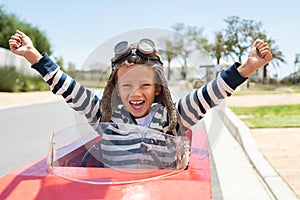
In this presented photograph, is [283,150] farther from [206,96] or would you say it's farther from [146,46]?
[146,46]

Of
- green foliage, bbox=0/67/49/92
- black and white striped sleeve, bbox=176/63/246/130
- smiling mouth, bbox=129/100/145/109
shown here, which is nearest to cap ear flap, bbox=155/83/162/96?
smiling mouth, bbox=129/100/145/109

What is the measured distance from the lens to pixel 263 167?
401 centimetres

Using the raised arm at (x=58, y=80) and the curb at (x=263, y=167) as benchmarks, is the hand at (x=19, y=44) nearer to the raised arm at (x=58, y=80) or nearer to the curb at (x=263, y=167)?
the raised arm at (x=58, y=80)

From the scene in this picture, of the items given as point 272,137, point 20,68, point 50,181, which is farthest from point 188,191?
point 20,68

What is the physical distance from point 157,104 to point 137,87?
0.71 feet

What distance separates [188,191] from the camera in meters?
1.71

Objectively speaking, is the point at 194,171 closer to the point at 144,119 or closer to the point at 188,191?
the point at 188,191

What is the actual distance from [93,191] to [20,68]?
2274 centimetres

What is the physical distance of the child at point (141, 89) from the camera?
214cm

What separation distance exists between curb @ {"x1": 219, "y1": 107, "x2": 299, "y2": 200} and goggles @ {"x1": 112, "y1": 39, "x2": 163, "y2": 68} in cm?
57

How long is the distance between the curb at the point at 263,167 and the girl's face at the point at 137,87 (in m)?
0.47

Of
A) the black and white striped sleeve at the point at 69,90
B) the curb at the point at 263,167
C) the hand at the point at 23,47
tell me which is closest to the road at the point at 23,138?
the black and white striped sleeve at the point at 69,90

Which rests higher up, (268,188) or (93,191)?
(93,191)

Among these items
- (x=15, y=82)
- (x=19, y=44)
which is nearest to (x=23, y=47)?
(x=19, y=44)
